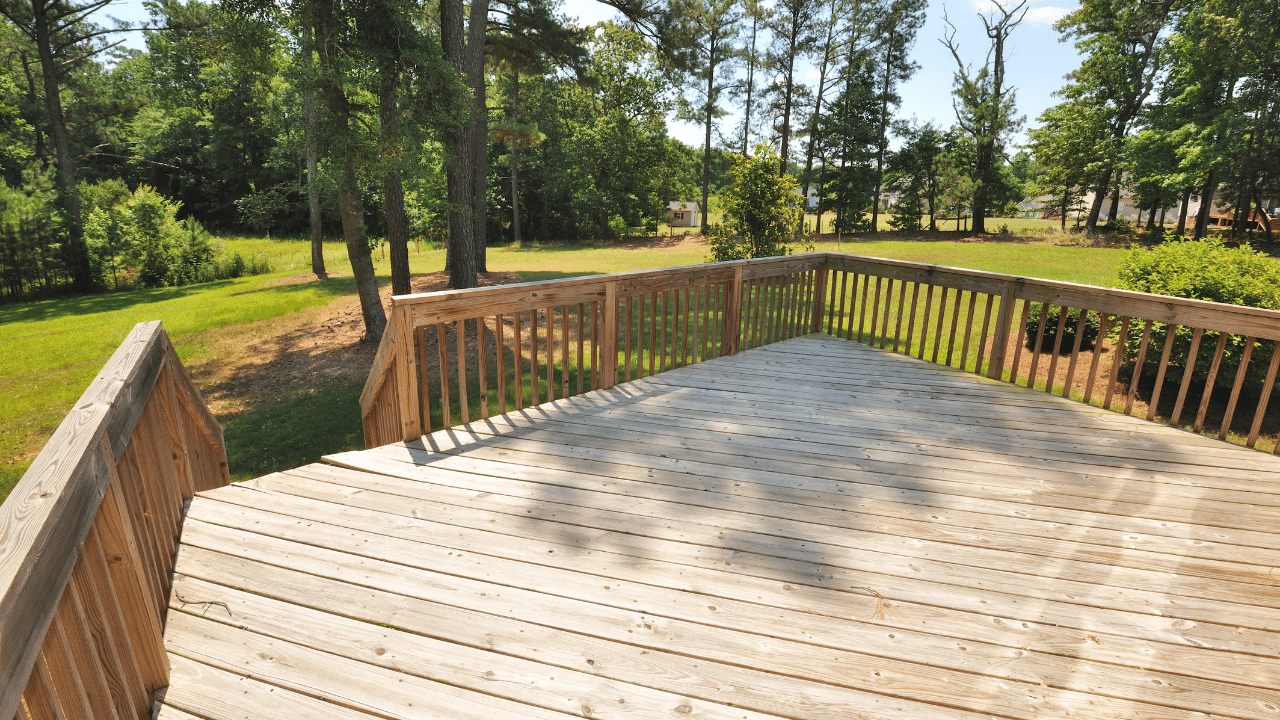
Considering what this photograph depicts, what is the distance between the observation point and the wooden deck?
76.7 inches

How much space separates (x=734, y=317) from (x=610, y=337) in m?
1.70

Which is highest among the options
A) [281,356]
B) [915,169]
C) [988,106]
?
[988,106]

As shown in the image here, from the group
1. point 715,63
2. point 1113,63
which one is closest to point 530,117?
point 715,63

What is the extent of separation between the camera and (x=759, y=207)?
952 cm

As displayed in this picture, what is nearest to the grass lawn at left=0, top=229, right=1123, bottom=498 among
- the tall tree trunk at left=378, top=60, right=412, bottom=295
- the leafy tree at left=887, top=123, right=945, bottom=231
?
the tall tree trunk at left=378, top=60, right=412, bottom=295

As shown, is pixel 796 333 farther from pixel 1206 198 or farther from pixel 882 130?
pixel 882 130

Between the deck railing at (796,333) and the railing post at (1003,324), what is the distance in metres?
0.01

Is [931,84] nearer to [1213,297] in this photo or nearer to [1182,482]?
[1213,297]

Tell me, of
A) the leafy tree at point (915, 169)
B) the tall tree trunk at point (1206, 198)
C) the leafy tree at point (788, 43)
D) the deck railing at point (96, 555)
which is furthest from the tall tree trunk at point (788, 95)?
the deck railing at point (96, 555)

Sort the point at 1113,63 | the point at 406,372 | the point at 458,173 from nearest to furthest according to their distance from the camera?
the point at 406,372
the point at 458,173
the point at 1113,63

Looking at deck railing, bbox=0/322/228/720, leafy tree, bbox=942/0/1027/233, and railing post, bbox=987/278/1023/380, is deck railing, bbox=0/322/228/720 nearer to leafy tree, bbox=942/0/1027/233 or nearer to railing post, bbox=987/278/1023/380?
railing post, bbox=987/278/1023/380

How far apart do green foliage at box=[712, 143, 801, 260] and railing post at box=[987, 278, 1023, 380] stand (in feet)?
14.0

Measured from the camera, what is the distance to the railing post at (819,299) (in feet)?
22.5

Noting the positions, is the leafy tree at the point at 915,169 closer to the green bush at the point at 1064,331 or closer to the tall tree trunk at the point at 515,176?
the tall tree trunk at the point at 515,176
